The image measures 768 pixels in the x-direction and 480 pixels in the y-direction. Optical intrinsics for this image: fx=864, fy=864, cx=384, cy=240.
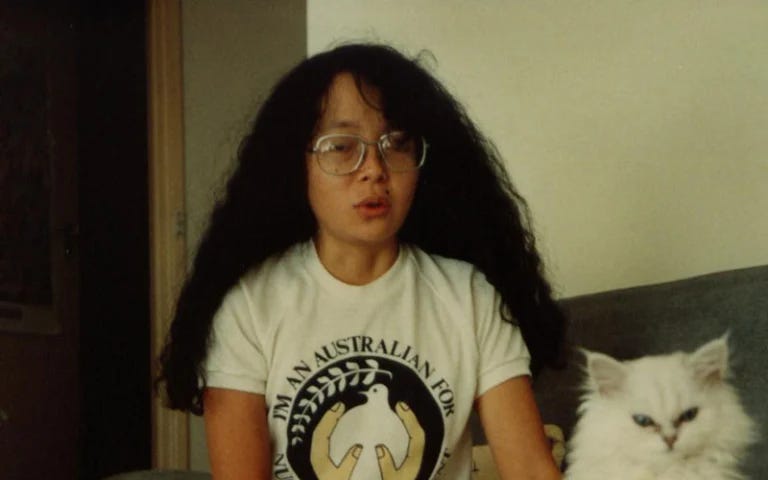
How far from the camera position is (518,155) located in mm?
1601

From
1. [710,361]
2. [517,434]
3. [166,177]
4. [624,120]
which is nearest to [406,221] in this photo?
[517,434]

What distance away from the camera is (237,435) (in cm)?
96

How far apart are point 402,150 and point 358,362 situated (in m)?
0.25

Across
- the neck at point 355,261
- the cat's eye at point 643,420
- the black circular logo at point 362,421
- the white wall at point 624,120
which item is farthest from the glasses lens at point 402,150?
the white wall at point 624,120

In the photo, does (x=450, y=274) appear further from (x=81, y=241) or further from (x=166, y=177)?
(x=81, y=241)

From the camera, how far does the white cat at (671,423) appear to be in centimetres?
94

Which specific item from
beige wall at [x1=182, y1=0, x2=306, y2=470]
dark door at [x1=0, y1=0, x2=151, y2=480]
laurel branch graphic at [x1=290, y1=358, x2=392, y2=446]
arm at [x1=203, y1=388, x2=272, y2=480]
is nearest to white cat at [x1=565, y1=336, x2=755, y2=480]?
laurel branch graphic at [x1=290, y1=358, x2=392, y2=446]

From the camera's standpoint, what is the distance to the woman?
977 mm

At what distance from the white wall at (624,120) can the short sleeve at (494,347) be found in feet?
1.43

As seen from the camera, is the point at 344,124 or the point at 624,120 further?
the point at 624,120

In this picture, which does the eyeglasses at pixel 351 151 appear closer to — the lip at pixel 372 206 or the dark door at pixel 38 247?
the lip at pixel 372 206

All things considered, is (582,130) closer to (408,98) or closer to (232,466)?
(408,98)

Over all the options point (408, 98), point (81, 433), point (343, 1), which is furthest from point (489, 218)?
point (81, 433)

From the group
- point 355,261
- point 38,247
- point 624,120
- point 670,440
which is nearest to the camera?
point 670,440
